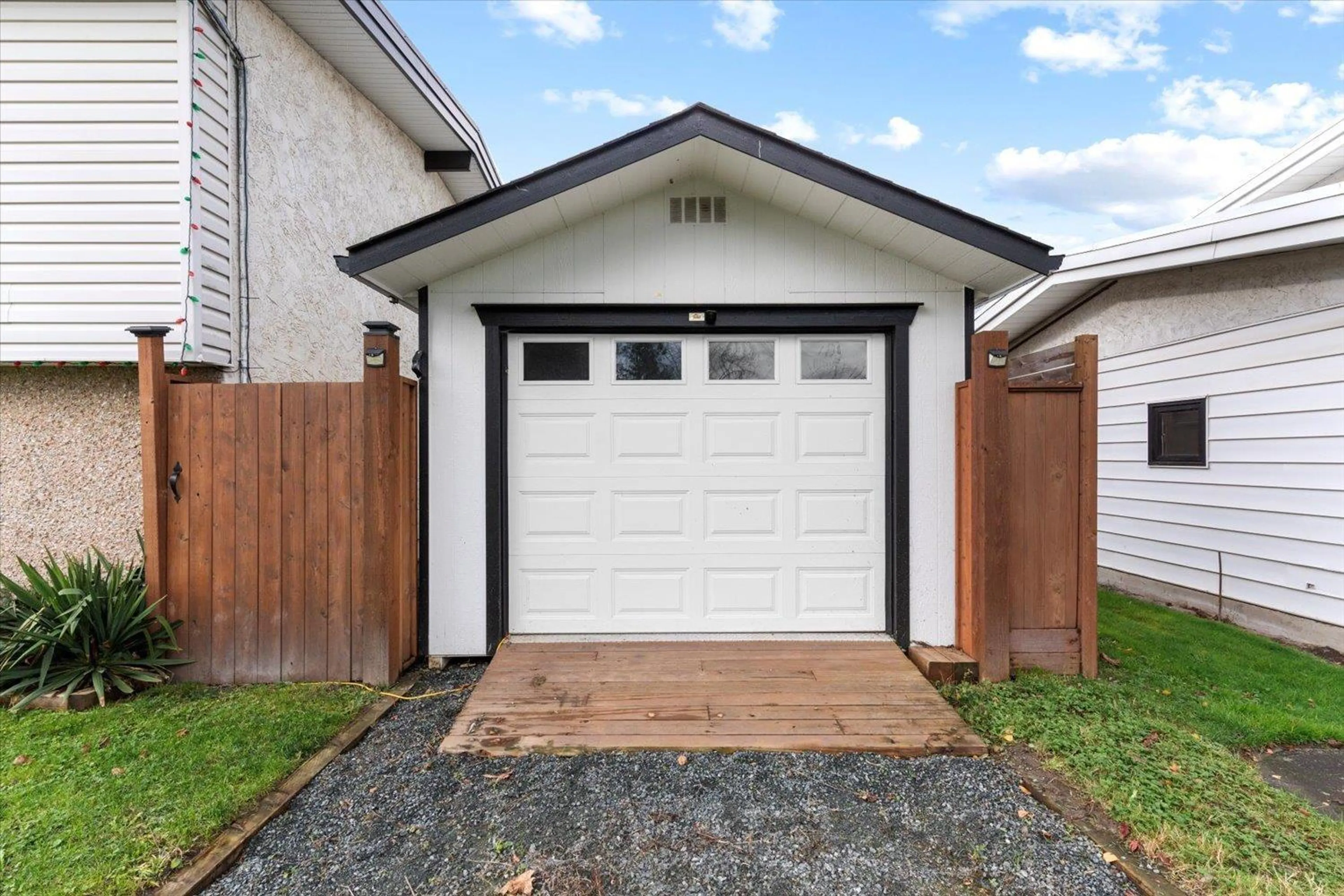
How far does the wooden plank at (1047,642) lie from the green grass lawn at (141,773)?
4.11 metres

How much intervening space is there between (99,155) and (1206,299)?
9.08 m

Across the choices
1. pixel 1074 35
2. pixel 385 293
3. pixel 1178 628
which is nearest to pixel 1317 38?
pixel 1074 35

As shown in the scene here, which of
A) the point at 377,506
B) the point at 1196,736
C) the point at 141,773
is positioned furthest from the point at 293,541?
the point at 1196,736

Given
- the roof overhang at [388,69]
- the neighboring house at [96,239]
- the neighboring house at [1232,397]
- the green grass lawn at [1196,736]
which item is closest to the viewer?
the green grass lawn at [1196,736]

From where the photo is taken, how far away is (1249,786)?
2.67 m

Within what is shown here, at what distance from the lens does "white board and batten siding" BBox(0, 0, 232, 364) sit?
4043 millimetres

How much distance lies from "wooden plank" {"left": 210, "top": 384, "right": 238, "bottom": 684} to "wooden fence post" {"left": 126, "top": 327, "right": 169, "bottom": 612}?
0.90 feet

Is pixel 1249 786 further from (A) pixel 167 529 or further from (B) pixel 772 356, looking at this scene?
(A) pixel 167 529

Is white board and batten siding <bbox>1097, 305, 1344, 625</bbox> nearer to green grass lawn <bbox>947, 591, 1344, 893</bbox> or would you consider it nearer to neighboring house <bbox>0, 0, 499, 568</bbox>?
green grass lawn <bbox>947, 591, 1344, 893</bbox>

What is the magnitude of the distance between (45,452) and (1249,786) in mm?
7171

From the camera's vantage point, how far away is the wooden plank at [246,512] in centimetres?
378

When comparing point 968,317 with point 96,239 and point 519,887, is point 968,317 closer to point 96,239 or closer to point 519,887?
point 519,887

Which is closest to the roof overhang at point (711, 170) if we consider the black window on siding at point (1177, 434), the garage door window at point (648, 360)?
the garage door window at point (648, 360)

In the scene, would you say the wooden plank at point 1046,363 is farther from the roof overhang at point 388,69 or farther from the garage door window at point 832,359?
the roof overhang at point 388,69
